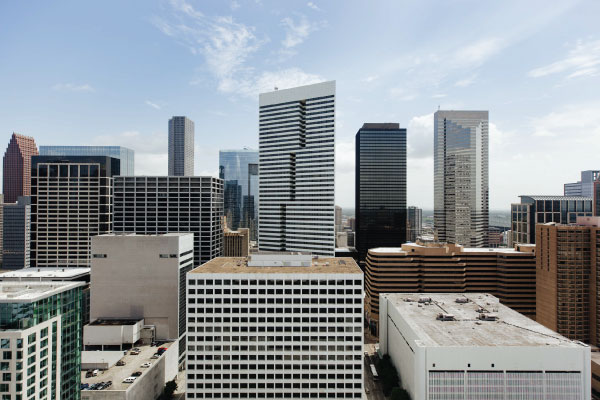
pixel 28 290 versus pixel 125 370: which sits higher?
pixel 28 290

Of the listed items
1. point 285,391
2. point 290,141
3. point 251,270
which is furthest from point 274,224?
point 285,391

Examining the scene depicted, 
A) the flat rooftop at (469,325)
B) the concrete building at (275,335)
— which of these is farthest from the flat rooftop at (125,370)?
the flat rooftop at (469,325)

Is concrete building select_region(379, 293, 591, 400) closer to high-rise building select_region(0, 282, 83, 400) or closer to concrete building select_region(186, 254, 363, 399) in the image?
concrete building select_region(186, 254, 363, 399)

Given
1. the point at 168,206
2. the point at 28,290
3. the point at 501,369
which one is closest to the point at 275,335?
the point at 501,369

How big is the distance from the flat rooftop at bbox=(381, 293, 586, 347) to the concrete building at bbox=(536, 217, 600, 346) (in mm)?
26626

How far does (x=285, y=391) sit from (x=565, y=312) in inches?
4479

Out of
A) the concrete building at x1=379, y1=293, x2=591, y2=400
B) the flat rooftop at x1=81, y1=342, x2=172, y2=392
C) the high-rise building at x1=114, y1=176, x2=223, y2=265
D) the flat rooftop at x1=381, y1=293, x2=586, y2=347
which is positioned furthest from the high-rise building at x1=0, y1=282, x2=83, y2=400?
the high-rise building at x1=114, y1=176, x2=223, y2=265

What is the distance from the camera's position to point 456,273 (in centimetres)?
16675

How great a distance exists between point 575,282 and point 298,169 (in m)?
127

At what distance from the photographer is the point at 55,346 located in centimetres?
6034

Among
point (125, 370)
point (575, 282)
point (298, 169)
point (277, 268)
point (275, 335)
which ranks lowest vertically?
point (125, 370)

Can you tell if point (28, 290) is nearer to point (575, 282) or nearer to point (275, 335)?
point (275, 335)

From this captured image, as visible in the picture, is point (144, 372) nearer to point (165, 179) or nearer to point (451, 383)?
point (451, 383)

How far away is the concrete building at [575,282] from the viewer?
13538 centimetres
